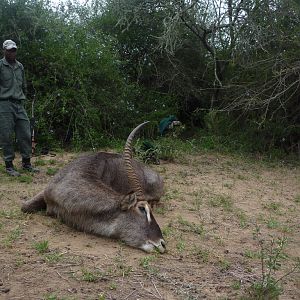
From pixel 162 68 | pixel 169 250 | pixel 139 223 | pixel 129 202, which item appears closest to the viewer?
pixel 169 250

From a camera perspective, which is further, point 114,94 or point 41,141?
point 114,94

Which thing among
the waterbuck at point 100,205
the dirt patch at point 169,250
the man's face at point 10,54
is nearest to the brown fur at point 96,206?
the waterbuck at point 100,205

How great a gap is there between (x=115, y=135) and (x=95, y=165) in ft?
20.9

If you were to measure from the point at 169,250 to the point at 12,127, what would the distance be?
14.5ft

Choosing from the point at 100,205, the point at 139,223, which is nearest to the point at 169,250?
the point at 139,223

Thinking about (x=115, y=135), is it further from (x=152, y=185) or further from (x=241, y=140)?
(x=152, y=185)

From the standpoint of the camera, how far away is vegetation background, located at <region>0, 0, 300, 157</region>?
483 inches

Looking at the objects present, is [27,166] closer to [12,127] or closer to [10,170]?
[10,170]

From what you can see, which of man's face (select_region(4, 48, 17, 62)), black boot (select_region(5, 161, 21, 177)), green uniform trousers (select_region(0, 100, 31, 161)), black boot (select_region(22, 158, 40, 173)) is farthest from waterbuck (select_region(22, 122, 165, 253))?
man's face (select_region(4, 48, 17, 62))

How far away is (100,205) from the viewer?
609cm

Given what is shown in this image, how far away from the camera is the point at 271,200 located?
8500 millimetres

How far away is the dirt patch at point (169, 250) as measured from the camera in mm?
4500

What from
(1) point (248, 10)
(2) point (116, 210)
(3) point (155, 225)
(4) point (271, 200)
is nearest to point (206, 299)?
(3) point (155, 225)

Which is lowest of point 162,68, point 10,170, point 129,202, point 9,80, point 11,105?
point 10,170
